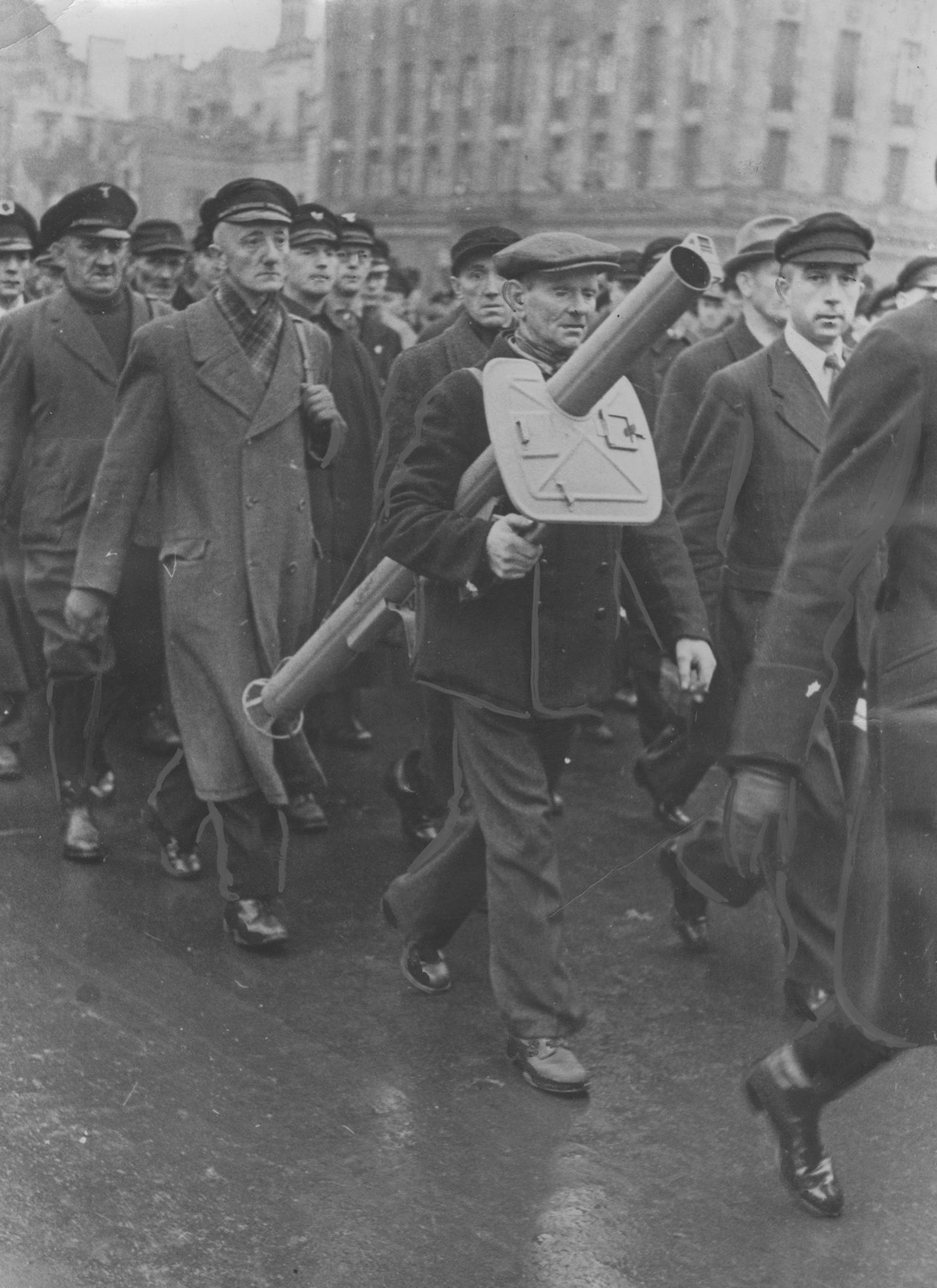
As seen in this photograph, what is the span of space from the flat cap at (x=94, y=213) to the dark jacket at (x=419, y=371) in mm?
1086

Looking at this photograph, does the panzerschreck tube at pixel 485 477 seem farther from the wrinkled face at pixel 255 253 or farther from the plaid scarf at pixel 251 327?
the wrinkled face at pixel 255 253

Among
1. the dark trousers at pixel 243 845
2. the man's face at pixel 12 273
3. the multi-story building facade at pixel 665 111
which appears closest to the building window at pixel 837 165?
the multi-story building facade at pixel 665 111

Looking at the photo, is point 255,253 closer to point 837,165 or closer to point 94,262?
point 94,262

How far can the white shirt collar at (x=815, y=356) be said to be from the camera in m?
4.04

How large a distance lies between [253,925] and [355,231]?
2.59m

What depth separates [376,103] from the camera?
4.87 m

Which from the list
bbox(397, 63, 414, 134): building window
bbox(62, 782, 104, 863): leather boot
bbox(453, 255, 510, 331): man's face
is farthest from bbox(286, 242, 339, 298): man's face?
bbox(62, 782, 104, 863): leather boot

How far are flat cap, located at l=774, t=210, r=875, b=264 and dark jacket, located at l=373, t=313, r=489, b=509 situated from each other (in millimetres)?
1694

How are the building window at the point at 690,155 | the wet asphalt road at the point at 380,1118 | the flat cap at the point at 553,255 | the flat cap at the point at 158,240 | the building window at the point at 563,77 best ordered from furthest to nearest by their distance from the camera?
the flat cap at the point at 158,240
the building window at the point at 563,77
the flat cap at the point at 553,255
the building window at the point at 690,155
the wet asphalt road at the point at 380,1118

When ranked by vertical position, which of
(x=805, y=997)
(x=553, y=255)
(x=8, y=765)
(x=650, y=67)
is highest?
A: (x=650, y=67)

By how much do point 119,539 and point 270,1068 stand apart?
5.41 feet

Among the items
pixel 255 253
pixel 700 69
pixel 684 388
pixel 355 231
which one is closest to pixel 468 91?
pixel 700 69

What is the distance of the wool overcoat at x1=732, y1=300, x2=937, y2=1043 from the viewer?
3188 mm

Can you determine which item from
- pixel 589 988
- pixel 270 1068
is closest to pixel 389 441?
pixel 589 988
